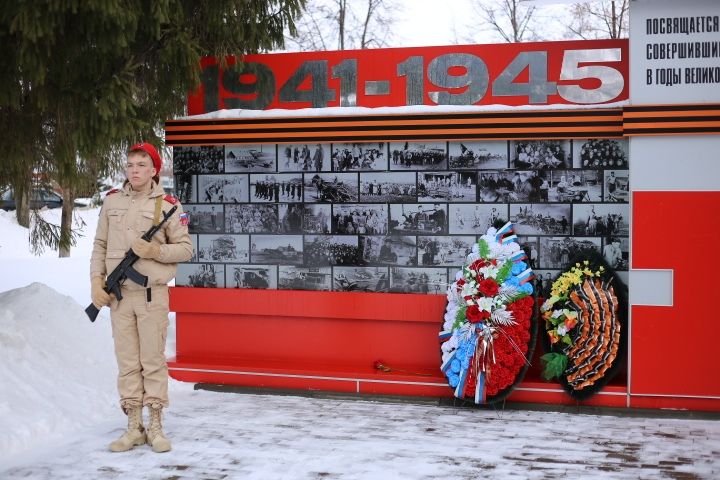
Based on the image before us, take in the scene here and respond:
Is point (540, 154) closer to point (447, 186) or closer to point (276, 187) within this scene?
point (447, 186)

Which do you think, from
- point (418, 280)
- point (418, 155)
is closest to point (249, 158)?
point (418, 155)

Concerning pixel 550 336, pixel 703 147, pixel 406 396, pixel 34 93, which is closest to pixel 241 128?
pixel 34 93

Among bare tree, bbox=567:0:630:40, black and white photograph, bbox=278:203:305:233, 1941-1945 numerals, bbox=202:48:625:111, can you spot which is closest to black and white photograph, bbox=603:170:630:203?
1941-1945 numerals, bbox=202:48:625:111

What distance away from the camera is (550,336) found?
7.04 metres

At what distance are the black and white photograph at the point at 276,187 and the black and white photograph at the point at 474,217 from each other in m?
1.44

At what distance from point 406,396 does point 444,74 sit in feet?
9.27

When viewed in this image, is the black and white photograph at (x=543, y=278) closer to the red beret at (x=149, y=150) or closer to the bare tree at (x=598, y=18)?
the red beret at (x=149, y=150)

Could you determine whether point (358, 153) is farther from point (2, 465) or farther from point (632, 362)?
point (2, 465)

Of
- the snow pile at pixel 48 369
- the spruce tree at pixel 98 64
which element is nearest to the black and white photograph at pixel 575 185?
the spruce tree at pixel 98 64

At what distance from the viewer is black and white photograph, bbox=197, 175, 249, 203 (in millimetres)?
8086

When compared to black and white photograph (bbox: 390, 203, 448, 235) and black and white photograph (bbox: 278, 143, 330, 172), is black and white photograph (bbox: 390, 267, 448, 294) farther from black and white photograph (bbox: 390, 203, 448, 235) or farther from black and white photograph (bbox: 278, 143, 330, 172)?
black and white photograph (bbox: 278, 143, 330, 172)

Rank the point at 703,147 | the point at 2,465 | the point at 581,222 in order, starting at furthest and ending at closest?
1. the point at 581,222
2. the point at 703,147
3. the point at 2,465

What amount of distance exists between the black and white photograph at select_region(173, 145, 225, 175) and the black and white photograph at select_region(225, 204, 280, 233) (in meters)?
0.41

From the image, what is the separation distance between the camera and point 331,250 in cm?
788
